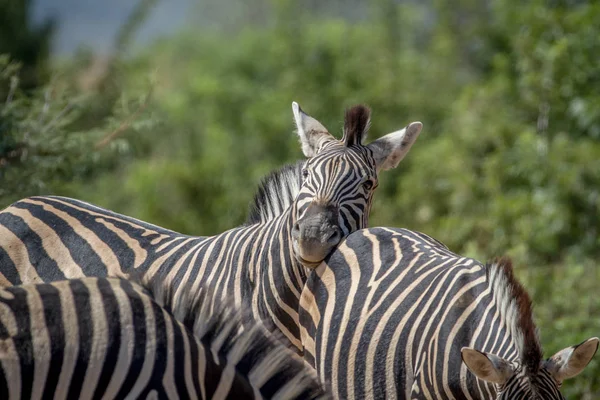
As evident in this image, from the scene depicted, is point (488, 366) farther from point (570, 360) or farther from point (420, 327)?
point (420, 327)

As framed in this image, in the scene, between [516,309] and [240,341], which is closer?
[240,341]

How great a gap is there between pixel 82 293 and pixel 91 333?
0.62 feet

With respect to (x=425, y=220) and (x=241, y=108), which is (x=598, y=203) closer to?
(x=425, y=220)

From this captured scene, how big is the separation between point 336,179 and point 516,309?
1.91m

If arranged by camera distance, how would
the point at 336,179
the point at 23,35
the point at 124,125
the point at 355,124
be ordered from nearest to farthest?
the point at 336,179, the point at 355,124, the point at 124,125, the point at 23,35

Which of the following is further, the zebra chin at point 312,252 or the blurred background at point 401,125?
the blurred background at point 401,125

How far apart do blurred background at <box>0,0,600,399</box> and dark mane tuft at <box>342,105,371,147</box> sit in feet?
8.85

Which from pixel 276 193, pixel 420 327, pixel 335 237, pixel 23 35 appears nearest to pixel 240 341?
pixel 420 327

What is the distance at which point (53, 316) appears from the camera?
3352 millimetres

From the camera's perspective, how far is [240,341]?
3387mm

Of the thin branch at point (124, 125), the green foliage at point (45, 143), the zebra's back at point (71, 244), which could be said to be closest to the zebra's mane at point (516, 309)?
the zebra's back at point (71, 244)

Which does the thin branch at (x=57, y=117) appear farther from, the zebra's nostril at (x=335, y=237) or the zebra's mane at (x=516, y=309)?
the zebra's mane at (x=516, y=309)

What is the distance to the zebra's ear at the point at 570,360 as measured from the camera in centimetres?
410

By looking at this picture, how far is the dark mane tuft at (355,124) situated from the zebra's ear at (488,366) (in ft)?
8.42
